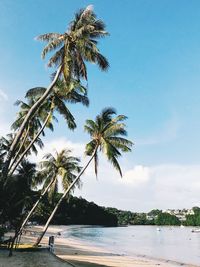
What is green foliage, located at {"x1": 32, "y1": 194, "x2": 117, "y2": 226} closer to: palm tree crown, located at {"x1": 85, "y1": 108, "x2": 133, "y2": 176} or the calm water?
the calm water

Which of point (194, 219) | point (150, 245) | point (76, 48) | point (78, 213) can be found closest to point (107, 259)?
point (76, 48)

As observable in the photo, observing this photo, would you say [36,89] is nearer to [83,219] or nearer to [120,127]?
[120,127]

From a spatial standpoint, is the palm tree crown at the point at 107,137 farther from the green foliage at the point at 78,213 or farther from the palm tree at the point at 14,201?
the green foliage at the point at 78,213

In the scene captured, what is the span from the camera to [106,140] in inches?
1048

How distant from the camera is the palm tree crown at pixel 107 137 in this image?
26028 millimetres

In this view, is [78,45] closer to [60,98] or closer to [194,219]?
[60,98]

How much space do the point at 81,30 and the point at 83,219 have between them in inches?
5050

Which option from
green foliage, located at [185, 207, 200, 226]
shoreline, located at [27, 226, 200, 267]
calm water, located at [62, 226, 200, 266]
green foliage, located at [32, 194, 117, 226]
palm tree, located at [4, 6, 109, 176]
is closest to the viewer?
palm tree, located at [4, 6, 109, 176]

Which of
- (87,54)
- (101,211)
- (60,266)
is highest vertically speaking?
(101,211)

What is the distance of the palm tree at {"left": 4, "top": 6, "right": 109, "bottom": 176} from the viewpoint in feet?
58.6

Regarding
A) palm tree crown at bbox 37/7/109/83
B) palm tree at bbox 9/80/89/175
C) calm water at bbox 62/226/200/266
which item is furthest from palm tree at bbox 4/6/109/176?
calm water at bbox 62/226/200/266

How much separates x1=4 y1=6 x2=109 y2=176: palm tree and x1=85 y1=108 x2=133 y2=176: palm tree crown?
804 centimetres

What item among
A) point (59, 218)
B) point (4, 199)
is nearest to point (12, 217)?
point (4, 199)

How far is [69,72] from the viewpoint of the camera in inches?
693
